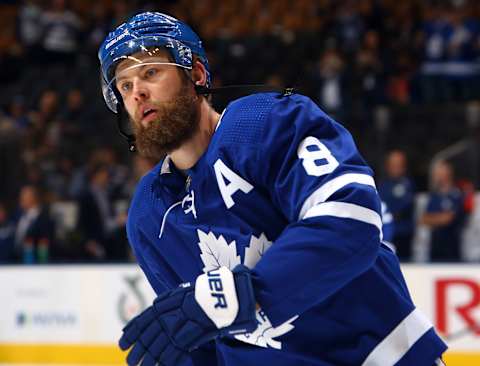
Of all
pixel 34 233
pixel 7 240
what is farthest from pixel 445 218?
pixel 7 240

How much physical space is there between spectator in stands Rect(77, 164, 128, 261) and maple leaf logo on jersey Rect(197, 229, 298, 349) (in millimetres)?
4682

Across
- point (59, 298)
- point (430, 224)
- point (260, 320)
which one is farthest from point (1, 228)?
point (260, 320)

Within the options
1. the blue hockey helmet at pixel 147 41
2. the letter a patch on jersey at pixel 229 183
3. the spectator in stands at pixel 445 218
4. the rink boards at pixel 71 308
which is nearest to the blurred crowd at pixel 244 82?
the spectator in stands at pixel 445 218

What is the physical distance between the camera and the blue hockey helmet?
181 cm

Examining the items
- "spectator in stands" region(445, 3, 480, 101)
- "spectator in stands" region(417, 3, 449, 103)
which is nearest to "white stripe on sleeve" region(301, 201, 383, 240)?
"spectator in stands" region(445, 3, 480, 101)

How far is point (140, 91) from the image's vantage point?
179 centimetres

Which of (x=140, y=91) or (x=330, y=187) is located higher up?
(x=140, y=91)

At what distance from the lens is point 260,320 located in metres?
1.61

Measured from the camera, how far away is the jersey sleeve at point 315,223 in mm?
1459

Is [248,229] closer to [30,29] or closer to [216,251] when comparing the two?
[216,251]

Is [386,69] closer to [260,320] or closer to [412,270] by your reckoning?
[412,270]

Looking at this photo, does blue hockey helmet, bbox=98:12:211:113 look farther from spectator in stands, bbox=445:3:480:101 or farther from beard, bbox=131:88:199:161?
spectator in stands, bbox=445:3:480:101

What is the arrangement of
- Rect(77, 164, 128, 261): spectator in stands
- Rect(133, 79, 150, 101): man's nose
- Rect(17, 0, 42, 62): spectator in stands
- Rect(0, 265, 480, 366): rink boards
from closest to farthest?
Rect(133, 79, 150, 101): man's nose → Rect(0, 265, 480, 366): rink boards → Rect(77, 164, 128, 261): spectator in stands → Rect(17, 0, 42, 62): spectator in stands

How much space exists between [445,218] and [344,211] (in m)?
4.73
